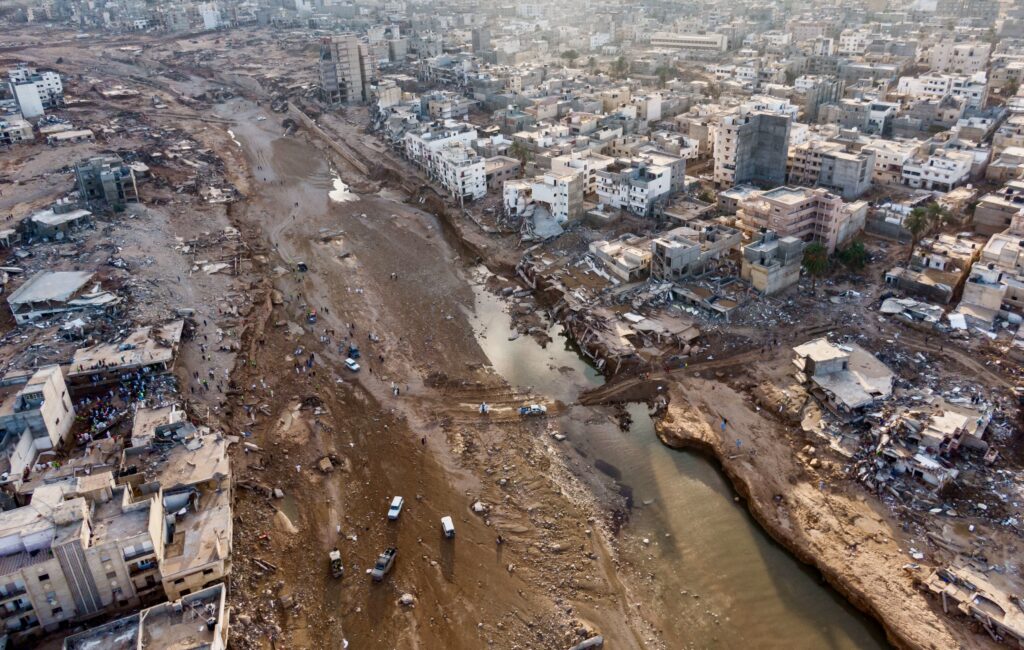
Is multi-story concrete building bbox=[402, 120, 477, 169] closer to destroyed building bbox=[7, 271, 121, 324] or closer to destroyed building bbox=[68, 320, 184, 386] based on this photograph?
destroyed building bbox=[7, 271, 121, 324]

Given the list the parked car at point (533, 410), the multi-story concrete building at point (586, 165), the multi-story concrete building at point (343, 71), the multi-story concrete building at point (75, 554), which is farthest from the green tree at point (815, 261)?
the multi-story concrete building at point (343, 71)

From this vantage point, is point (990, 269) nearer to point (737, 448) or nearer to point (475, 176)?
point (737, 448)

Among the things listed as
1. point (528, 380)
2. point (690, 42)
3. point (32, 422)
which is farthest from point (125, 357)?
point (690, 42)

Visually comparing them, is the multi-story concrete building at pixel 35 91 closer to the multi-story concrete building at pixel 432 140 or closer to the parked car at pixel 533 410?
the multi-story concrete building at pixel 432 140

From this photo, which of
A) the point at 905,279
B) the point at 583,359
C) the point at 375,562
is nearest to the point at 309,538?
the point at 375,562

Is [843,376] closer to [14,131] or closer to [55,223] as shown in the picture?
[55,223]
